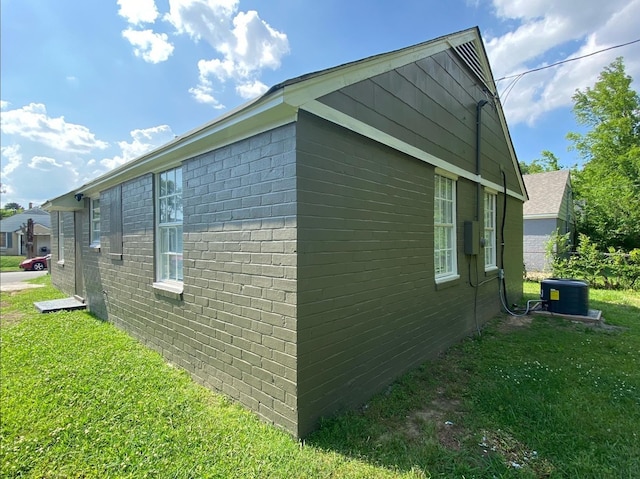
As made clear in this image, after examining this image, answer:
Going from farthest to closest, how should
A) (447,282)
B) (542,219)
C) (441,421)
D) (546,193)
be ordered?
(546,193)
(542,219)
(447,282)
(441,421)

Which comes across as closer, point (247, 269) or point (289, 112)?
point (289, 112)

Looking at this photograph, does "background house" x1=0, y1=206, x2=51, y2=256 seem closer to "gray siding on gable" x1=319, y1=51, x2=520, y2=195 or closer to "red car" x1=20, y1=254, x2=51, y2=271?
"red car" x1=20, y1=254, x2=51, y2=271

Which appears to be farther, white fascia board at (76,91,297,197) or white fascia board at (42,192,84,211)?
white fascia board at (42,192,84,211)

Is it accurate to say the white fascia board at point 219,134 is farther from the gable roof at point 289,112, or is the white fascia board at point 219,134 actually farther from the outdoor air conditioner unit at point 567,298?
the outdoor air conditioner unit at point 567,298

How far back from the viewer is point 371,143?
3.39 m

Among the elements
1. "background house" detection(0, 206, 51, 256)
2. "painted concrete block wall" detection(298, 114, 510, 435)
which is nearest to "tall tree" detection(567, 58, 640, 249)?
"painted concrete block wall" detection(298, 114, 510, 435)

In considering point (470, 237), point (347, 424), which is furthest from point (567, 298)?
point (347, 424)

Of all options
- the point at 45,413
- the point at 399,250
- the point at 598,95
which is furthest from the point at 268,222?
the point at 598,95

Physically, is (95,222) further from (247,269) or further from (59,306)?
(247,269)

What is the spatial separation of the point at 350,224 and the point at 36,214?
158ft

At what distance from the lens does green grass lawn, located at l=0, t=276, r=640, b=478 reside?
2.31 metres

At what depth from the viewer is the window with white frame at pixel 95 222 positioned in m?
7.22

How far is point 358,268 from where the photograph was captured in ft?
10.4

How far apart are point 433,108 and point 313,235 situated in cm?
322
